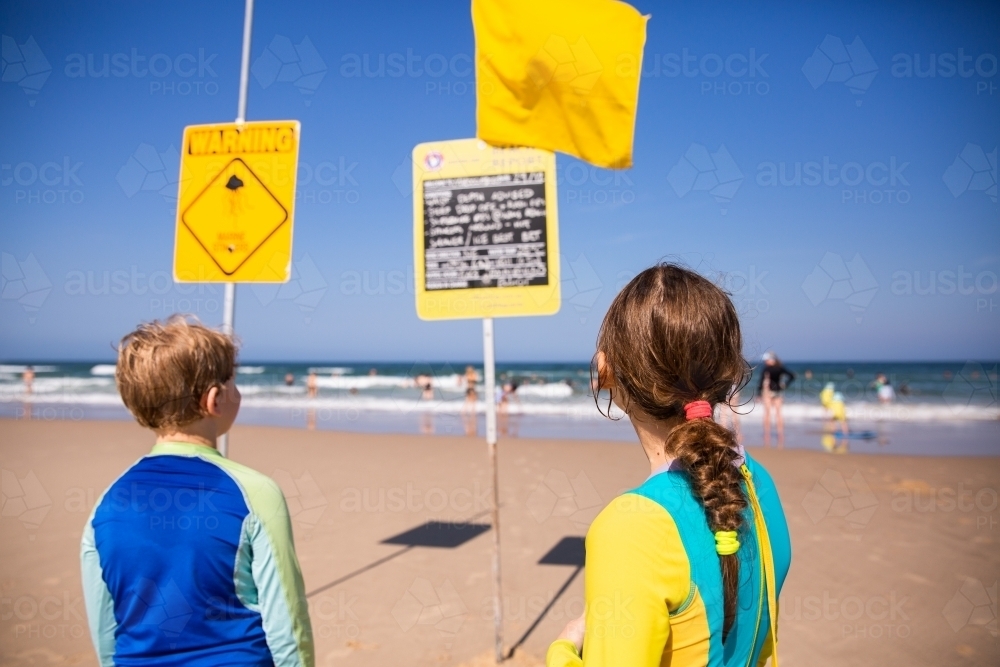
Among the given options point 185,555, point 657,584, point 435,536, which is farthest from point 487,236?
point 435,536

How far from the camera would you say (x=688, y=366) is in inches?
48.7

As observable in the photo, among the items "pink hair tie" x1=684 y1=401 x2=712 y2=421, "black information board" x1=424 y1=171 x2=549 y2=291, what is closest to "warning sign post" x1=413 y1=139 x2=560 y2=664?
"black information board" x1=424 y1=171 x2=549 y2=291

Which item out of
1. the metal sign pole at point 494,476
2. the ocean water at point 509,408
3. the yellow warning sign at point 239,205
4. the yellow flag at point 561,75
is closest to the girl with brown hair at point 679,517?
the yellow flag at point 561,75

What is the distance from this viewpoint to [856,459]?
1115 cm

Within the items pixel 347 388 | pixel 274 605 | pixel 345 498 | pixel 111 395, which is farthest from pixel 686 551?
pixel 347 388

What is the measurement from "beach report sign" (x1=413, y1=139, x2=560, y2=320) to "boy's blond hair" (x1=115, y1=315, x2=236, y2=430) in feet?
6.52

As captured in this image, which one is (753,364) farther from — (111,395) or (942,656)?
(111,395)

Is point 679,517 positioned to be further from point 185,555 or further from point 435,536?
point 435,536

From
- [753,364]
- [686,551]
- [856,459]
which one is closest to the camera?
[686,551]

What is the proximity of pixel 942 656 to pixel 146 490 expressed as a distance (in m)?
4.41

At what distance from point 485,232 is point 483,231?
0.5 inches

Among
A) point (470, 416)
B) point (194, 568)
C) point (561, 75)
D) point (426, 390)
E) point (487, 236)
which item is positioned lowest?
point (426, 390)

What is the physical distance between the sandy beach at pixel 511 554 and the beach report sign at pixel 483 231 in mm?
2035

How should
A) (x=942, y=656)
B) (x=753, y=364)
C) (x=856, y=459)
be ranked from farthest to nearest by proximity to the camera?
(x=856, y=459)
(x=942, y=656)
(x=753, y=364)
